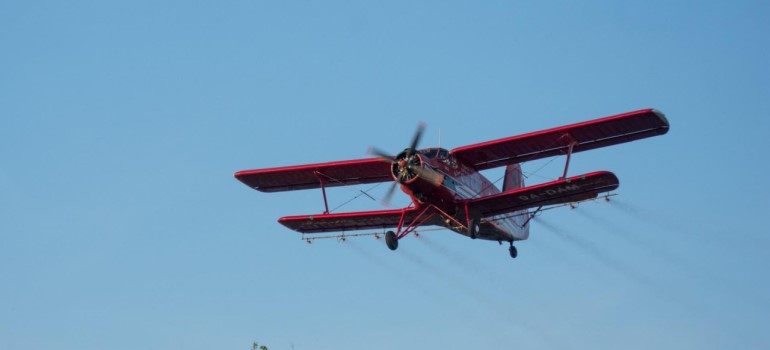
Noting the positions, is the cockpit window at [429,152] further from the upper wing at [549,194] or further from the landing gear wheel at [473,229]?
the landing gear wheel at [473,229]

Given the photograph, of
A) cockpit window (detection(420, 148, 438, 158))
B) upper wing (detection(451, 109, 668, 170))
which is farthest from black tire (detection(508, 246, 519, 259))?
cockpit window (detection(420, 148, 438, 158))

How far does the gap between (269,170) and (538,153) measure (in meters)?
9.77

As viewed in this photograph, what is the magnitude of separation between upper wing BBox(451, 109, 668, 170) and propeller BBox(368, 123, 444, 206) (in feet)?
6.75

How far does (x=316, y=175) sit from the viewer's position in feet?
141

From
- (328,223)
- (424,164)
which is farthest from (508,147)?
(328,223)

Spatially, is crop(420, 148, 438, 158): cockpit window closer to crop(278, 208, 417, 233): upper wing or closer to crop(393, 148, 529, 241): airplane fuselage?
crop(393, 148, 529, 241): airplane fuselage

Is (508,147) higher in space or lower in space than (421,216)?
higher

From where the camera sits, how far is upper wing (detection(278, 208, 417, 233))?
40.8m

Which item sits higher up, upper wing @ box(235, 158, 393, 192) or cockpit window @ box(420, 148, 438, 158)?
upper wing @ box(235, 158, 393, 192)

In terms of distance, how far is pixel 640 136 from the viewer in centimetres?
3944

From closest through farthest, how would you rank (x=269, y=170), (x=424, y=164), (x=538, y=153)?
(x=424, y=164)
(x=538, y=153)
(x=269, y=170)

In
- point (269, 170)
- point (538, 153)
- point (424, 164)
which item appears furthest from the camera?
point (269, 170)

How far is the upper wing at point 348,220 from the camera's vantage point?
4084 cm

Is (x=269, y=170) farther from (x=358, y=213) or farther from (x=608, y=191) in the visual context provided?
(x=608, y=191)
